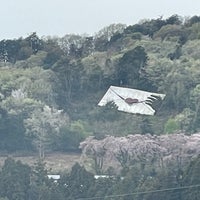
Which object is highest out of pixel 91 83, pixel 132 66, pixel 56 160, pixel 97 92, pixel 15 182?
Answer: pixel 132 66

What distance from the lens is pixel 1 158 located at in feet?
98.7

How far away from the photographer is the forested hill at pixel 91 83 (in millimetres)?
31578

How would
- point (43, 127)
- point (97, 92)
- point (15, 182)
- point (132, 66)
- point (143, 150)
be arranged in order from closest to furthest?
point (15, 182) → point (143, 150) → point (43, 127) → point (132, 66) → point (97, 92)

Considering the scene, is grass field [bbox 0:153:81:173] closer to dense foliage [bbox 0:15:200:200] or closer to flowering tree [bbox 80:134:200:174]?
dense foliage [bbox 0:15:200:200]

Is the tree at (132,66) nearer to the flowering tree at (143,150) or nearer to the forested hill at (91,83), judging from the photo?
the forested hill at (91,83)

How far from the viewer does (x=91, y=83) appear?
36.2m

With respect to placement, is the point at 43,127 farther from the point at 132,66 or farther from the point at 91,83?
the point at 132,66

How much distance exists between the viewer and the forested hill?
31.6 metres

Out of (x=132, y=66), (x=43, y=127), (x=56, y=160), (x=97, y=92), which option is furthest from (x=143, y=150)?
(x=97, y=92)

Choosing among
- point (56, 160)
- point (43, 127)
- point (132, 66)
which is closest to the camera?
point (56, 160)

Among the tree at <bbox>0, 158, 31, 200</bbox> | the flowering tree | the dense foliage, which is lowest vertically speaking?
the tree at <bbox>0, 158, 31, 200</bbox>

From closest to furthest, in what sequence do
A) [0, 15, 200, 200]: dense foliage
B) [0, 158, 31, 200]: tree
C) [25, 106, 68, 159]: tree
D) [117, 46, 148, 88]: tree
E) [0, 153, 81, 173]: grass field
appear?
1. [0, 158, 31, 200]: tree
2. [0, 153, 81, 173]: grass field
3. [0, 15, 200, 200]: dense foliage
4. [25, 106, 68, 159]: tree
5. [117, 46, 148, 88]: tree

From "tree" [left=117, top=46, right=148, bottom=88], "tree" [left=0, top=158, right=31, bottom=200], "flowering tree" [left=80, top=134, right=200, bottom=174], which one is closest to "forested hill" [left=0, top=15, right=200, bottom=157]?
"tree" [left=117, top=46, right=148, bottom=88]

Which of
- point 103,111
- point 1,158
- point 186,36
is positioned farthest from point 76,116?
point 186,36
